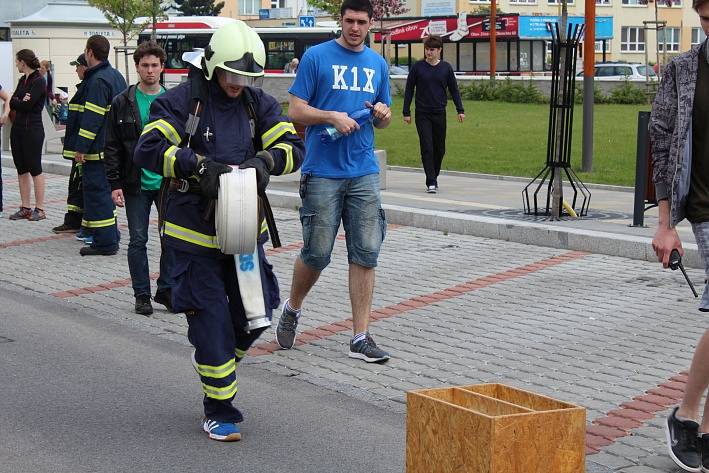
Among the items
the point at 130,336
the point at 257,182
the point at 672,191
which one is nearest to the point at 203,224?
the point at 257,182

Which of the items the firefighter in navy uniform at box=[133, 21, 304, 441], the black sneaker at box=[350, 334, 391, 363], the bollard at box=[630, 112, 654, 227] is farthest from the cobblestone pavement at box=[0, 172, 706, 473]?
the firefighter in navy uniform at box=[133, 21, 304, 441]

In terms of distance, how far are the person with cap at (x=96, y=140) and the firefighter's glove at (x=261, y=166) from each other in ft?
16.5

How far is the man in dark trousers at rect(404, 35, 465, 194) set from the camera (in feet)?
50.5

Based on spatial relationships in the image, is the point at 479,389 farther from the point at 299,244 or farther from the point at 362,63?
the point at 299,244

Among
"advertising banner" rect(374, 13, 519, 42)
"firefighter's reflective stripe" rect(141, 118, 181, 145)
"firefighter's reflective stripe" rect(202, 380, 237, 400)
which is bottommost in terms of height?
"firefighter's reflective stripe" rect(202, 380, 237, 400)

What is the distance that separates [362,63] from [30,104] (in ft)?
25.0

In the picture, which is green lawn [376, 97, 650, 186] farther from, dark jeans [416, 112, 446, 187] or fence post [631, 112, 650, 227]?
fence post [631, 112, 650, 227]

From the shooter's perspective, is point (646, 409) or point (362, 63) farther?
point (362, 63)

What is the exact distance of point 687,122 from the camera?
201 inches

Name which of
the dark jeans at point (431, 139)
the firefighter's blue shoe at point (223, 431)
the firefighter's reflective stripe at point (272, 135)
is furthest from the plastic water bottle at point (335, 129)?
the dark jeans at point (431, 139)

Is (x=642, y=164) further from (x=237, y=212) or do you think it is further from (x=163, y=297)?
(x=237, y=212)

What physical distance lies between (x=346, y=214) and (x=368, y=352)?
83cm

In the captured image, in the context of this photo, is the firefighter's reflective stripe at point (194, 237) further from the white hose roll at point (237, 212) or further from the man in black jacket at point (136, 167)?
the man in black jacket at point (136, 167)

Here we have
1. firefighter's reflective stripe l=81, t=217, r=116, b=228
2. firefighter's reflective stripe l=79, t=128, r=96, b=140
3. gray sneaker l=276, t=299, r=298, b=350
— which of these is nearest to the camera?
gray sneaker l=276, t=299, r=298, b=350
